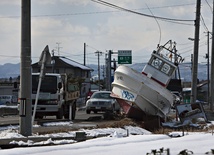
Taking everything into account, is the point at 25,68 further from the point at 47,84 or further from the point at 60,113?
the point at 60,113

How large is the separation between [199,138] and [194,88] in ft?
60.8

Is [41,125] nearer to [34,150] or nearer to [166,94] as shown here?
[166,94]

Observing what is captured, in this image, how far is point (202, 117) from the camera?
78.0 feet

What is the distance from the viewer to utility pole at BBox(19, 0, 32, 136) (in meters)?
15.0

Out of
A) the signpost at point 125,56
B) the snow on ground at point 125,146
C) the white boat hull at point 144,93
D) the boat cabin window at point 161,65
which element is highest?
the signpost at point 125,56

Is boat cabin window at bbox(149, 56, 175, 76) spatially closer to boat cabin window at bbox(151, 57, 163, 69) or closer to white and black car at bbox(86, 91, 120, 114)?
boat cabin window at bbox(151, 57, 163, 69)

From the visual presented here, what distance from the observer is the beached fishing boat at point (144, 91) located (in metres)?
23.6

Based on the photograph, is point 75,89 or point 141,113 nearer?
point 141,113

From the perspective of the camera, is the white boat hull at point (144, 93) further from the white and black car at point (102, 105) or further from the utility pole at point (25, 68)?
the utility pole at point (25, 68)

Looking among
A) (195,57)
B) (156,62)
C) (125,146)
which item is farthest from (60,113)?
(125,146)

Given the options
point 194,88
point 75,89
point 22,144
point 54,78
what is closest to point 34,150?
point 22,144

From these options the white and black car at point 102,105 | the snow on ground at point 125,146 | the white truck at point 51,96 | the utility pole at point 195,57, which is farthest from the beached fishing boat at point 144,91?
the snow on ground at point 125,146

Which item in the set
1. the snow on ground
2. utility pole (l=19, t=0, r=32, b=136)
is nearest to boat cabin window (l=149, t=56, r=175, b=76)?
utility pole (l=19, t=0, r=32, b=136)

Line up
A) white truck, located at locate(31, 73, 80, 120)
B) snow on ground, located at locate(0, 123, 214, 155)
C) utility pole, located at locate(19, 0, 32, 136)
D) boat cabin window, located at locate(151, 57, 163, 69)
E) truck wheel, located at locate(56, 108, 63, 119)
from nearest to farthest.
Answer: snow on ground, located at locate(0, 123, 214, 155) < utility pole, located at locate(19, 0, 32, 136) < white truck, located at locate(31, 73, 80, 120) < truck wheel, located at locate(56, 108, 63, 119) < boat cabin window, located at locate(151, 57, 163, 69)
